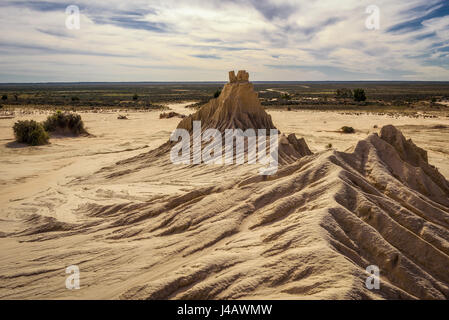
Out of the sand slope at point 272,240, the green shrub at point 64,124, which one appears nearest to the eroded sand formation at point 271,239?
the sand slope at point 272,240

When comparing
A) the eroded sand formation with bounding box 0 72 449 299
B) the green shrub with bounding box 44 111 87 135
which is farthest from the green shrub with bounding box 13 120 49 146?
the eroded sand formation with bounding box 0 72 449 299

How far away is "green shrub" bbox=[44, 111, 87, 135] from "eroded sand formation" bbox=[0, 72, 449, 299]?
1564 centimetres

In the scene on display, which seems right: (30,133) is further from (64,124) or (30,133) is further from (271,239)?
(271,239)

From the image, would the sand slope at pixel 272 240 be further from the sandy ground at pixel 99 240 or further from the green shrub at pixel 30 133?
the green shrub at pixel 30 133

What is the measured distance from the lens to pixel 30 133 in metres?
16.8

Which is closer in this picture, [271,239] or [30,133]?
[271,239]

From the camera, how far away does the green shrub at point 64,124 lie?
2045 cm

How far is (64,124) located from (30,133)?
395 centimetres

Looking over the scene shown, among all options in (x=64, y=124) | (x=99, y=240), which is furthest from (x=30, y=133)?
(x=99, y=240)

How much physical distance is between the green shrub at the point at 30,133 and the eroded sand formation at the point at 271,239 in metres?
12.3

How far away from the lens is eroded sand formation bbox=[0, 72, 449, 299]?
3.47 m

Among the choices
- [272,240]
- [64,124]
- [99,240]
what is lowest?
[99,240]
